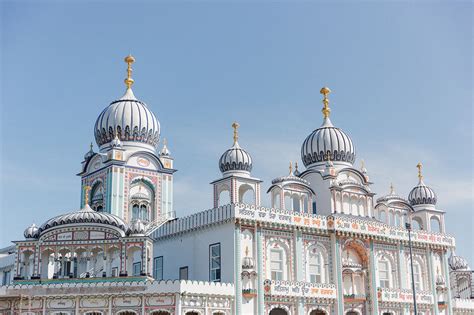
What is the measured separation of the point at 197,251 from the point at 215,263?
216 centimetres

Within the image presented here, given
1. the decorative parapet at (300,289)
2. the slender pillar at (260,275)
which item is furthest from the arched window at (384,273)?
the slender pillar at (260,275)

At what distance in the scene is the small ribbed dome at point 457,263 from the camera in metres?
62.3

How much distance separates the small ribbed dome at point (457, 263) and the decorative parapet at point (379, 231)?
12.2 metres

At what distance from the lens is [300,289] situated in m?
41.1

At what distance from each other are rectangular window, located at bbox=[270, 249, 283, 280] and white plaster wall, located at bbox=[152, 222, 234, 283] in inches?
123

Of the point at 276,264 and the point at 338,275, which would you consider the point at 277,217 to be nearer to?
the point at 276,264

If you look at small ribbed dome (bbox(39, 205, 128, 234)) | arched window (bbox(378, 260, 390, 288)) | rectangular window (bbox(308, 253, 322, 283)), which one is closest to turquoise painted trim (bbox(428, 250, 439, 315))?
arched window (bbox(378, 260, 390, 288))

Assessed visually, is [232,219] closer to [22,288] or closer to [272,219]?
[272,219]

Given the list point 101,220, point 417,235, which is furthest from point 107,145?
point 417,235

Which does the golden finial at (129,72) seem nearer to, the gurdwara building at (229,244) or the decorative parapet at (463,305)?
the gurdwara building at (229,244)

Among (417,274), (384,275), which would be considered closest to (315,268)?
(384,275)

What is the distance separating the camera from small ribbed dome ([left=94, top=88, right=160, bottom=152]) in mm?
48250

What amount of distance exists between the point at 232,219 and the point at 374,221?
1191 centimetres

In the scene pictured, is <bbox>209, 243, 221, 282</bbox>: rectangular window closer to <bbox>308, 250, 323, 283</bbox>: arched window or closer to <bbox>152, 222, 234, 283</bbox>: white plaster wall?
<bbox>152, 222, 234, 283</bbox>: white plaster wall
